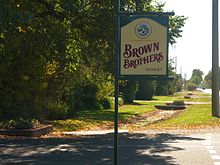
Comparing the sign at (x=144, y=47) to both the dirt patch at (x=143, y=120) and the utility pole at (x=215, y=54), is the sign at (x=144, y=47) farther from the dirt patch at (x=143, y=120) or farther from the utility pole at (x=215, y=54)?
the utility pole at (x=215, y=54)

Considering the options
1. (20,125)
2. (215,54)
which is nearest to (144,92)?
(215,54)

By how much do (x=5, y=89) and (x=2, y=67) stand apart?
155 cm

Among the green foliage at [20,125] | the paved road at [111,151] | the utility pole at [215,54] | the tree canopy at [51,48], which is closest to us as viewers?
the paved road at [111,151]

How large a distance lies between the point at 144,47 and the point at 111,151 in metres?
A: 6.16

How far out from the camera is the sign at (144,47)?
688 centimetres

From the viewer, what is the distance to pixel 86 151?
1271 cm

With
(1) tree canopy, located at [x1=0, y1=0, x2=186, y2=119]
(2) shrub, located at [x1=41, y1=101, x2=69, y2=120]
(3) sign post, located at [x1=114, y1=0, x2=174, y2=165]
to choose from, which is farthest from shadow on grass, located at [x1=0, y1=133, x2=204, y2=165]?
(2) shrub, located at [x1=41, y1=101, x2=69, y2=120]

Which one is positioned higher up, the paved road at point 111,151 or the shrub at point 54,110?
the shrub at point 54,110

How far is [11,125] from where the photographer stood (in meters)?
18.1

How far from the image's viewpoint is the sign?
22.6ft

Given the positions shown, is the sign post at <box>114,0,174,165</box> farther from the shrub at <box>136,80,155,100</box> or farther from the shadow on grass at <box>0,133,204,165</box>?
the shrub at <box>136,80,155,100</box>

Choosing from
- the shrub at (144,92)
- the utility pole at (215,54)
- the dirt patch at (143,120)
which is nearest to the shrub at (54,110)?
the dirt patch at (143,120)

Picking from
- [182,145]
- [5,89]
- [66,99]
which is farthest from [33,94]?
[182,145]

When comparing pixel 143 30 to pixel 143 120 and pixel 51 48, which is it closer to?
pixel 51 48
